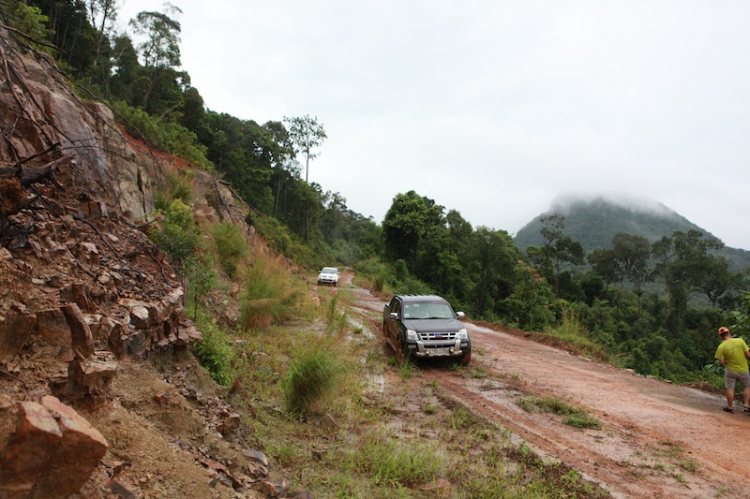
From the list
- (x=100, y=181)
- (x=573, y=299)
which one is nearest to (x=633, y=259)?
(x=573, y=299)

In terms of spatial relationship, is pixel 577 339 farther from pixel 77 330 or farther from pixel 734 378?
pixel 77 330

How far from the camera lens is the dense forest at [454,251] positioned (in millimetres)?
22703

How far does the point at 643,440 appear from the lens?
566cm

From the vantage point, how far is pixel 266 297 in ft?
30.2

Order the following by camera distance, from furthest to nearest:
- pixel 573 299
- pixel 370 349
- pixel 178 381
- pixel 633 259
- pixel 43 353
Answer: pixel 633 259 < pixel 573 299 < pixel 370 349 < pixel 178 381 < pixel 43 353

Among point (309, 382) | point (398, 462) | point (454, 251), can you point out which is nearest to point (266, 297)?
point (309, 382)

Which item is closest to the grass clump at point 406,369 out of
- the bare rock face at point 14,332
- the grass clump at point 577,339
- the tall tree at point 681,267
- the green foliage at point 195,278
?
the green foliage at point 195,278

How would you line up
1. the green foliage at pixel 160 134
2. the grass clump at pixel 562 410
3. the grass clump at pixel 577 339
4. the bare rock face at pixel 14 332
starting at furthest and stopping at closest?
the green foliage at pixel 160 134, the grass clump at pixel 577 339, the grass clump at pixel 562 410, the bare rock face at pixel 14 332

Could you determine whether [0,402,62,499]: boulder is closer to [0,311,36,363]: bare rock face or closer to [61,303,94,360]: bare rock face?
[0,311,36,363]: bare rock face

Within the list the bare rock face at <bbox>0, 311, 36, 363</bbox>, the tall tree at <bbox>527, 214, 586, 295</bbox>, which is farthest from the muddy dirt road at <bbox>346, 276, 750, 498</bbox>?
the tall tree at <bbox>527, 214, 586, 295</bbox>

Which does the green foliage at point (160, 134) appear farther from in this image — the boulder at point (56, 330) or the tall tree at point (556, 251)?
the tall tree at point (556, 251)

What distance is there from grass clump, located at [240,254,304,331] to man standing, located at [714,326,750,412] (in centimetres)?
861

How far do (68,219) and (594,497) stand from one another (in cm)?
609

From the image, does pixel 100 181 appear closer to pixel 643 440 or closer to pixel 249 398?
pixel 249 398
